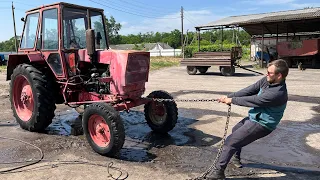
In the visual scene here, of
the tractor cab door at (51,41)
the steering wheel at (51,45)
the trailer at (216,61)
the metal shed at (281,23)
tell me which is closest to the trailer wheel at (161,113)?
the tractor cab door at (51,41)

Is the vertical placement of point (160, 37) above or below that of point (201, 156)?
above

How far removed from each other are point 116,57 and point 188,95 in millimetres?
6145

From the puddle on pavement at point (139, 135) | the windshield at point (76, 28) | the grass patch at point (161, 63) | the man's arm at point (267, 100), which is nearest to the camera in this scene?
the man's arm at point (267, 100)

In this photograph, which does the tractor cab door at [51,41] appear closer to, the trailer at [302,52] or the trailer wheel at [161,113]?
the trailer wheel at [161,113]

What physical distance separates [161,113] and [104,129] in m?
1.63

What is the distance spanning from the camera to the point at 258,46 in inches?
1272

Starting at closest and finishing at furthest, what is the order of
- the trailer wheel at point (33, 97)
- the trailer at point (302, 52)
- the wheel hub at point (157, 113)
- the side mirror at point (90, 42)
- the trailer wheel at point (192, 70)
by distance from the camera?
the side mirror at point (90, 42) < the trailer wheel at point (33, 97) < the wheel hub at point (157, 113) < the trailer wheel at point (192, 70) < the trailer at point (302, 52)

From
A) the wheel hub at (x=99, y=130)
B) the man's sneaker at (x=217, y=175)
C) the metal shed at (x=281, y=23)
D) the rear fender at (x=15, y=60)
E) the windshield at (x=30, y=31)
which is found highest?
the metal shed at (x=281, y=23)

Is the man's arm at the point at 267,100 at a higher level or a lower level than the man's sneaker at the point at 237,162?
higher

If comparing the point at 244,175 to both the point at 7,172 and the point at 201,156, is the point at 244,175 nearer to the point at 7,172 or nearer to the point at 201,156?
the point at 201,156

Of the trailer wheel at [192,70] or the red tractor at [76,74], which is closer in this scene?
the red tractor at [76,74]

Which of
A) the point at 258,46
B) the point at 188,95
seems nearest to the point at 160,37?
the point at 258,46

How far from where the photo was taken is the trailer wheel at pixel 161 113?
6.26 m

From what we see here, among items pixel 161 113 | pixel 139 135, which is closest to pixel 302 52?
pixel 161 113
